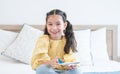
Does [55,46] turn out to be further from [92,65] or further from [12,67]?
[92,65]

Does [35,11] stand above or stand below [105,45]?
above

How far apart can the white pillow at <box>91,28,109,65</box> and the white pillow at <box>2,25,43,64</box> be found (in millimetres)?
623

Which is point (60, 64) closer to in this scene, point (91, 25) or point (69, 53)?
point (69, 53)

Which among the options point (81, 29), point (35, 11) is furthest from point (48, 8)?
point (81, 29)

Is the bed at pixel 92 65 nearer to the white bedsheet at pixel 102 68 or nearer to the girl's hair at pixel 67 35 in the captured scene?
the white bedsheet at pixel 102 68

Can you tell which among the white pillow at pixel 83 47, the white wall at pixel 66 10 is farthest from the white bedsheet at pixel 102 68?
the white wall at pixel 66 10

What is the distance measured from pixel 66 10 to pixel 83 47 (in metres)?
0.61

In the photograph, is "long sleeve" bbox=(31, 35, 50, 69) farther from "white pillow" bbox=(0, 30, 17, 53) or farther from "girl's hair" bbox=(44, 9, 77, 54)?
"white pillow" bbox=(0, 30, 17, 53)

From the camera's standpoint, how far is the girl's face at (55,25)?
1.93 metres

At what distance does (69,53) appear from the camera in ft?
6.34

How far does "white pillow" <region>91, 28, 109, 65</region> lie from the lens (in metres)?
2.86

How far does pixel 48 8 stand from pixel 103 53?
0.83 m

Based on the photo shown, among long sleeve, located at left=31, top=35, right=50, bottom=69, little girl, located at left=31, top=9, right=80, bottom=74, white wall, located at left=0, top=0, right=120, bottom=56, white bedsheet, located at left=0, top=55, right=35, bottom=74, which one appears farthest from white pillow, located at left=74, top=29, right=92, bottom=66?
long sleeve, located at left=31, top=35, right=50, bottom=69

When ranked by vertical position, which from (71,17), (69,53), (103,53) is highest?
(71,17)
